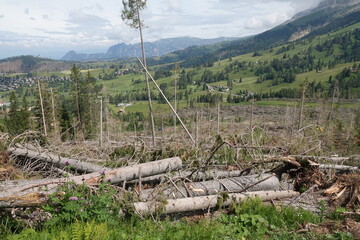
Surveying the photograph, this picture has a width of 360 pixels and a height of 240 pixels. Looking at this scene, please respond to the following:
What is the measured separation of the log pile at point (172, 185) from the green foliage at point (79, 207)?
0.22 m

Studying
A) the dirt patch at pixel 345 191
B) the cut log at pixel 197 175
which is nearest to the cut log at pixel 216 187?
the cut log at pixel 197 175

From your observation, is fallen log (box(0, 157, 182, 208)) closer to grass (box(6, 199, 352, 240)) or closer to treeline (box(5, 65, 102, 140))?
grass (box(6, 199, 352, 240))

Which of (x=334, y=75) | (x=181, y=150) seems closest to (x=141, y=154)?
(x=181, y=150)

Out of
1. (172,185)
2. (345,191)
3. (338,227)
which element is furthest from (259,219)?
(345,191)

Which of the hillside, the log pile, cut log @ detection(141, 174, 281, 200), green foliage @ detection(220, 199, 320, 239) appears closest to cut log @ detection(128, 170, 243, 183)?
the log pile

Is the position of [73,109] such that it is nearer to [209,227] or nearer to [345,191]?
[209,227]

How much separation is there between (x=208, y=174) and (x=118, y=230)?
3.49 meters

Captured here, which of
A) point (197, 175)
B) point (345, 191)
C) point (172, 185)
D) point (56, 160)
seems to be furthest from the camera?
point (56, 160)

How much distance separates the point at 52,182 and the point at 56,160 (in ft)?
10.5

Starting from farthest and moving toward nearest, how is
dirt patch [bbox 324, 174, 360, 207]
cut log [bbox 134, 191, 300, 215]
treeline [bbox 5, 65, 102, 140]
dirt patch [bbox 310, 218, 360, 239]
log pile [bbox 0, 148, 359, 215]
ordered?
treeline [bbox 5, 65, 102, 140], dirt patch [bbox 324, 174, 360, 207], cut log [bbox 134, 191, 300, 215], log pile [bbox 0, 148, 359, 215], dirt patch [bbox 310, 218, 360, 239]

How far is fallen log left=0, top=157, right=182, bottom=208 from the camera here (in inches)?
175

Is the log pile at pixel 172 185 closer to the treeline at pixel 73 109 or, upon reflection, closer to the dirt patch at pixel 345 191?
the dirt patch at pixel 345 191

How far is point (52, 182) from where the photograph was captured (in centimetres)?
491

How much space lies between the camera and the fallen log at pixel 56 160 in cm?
725
